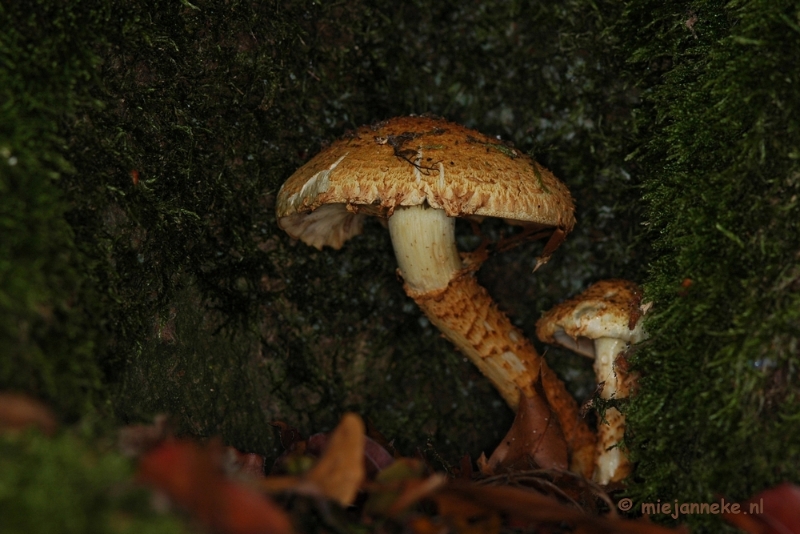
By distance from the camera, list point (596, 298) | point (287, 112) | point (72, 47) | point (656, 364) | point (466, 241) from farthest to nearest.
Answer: point (466, 241) → point (287, 112) → point (596, 298) → point (656, 364) → point (72, 47)

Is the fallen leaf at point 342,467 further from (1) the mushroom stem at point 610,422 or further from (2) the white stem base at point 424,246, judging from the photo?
(1) the mushroom stem at point 610,422

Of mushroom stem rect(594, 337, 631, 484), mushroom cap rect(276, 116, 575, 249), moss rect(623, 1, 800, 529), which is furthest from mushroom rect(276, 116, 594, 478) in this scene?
moss rect(623, 1, 800, 529)

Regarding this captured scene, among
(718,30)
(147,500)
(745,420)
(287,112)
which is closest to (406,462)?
(147,500)

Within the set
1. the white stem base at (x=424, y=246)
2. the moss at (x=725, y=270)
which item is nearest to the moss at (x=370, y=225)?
the moss at (x=725, y=270)

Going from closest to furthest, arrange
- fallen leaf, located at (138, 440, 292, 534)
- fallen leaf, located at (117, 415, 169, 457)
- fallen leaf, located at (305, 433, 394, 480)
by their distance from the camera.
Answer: fallen leaf, located at (138, 440, 292, 534)
fallen leaf, located at (117, 415, 169, 457)
fallen leaf, located at (305, 433, 394, 480)

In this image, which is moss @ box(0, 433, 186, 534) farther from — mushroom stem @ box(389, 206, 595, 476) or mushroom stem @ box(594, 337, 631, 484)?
mushroom stem @ box(594, 337, 631, 484)

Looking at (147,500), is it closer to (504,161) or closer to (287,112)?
(504,161)

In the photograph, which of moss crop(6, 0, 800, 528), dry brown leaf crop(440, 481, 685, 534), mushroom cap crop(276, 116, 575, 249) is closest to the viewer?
dry brown leaf crop(440, 481, 685, 534)
